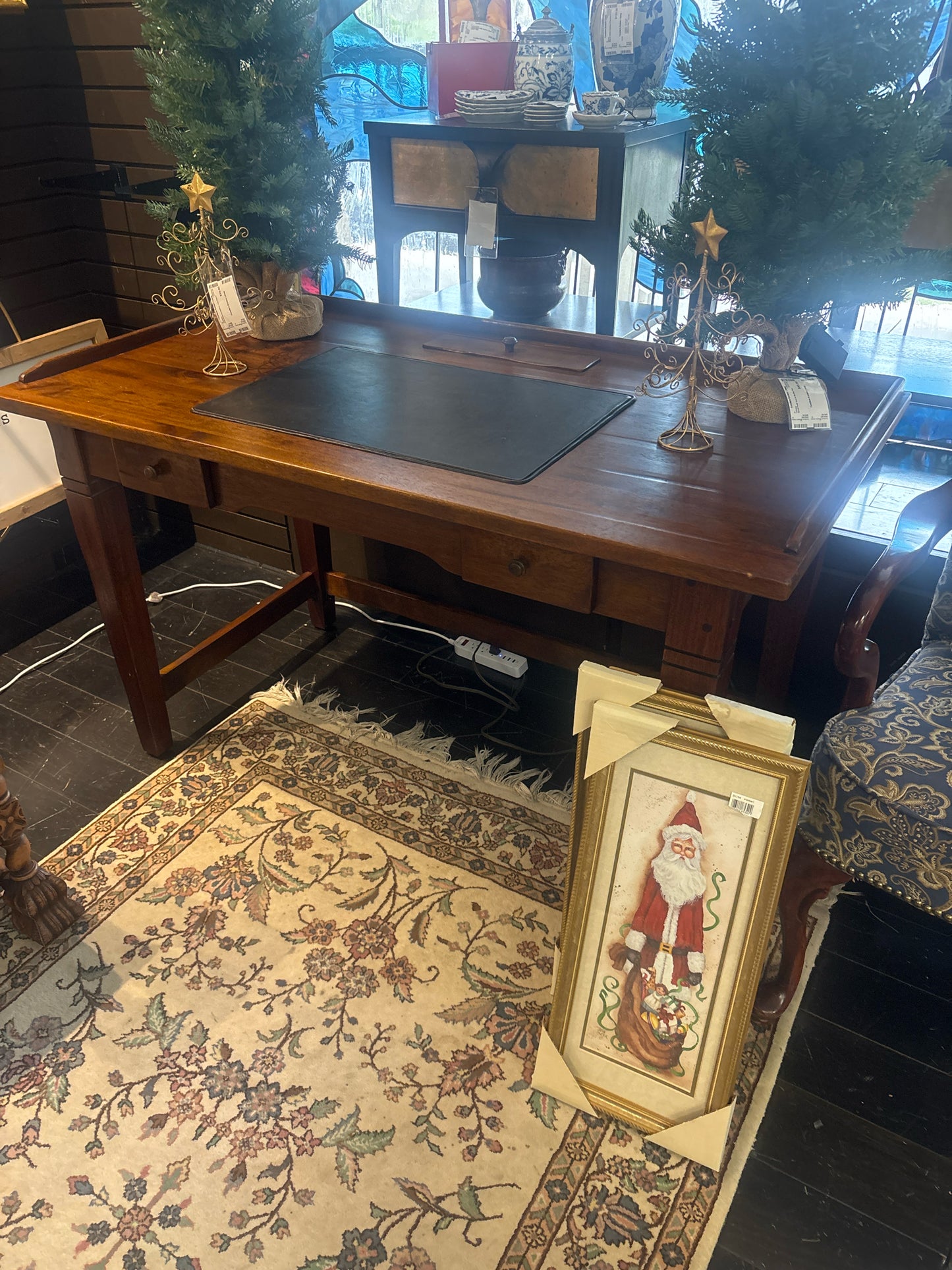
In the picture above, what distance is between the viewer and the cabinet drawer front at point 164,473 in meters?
1.66

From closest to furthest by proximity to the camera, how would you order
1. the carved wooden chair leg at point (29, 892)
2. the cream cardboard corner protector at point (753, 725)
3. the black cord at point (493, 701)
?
the cream cardboard corner protector at point (753, 725)
the carved wooden chair leg at point (29, 892)
the black cord at point (493, 701)

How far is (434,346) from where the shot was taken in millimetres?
1891

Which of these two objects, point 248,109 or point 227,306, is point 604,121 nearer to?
point 248,109

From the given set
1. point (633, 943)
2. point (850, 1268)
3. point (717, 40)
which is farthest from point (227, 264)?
point (850, 1268)

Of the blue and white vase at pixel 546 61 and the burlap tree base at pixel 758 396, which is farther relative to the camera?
the blue and white vase at pixel 546 61

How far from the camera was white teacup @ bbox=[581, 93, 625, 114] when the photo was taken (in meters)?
1.70

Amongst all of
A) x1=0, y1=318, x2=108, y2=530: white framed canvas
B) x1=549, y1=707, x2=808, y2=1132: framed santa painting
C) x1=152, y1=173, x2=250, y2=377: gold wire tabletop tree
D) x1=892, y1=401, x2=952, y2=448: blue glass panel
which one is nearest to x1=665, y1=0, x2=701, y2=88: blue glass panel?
x1=892, y1=401, x2=952, y2=448: blue glass panel

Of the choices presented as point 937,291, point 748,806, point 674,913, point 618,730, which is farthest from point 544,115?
point 674,913

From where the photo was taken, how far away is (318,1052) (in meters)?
1.49

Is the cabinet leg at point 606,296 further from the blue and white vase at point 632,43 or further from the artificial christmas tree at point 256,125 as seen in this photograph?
the artificial christmas tree at point 256,125

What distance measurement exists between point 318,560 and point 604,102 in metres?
1.26

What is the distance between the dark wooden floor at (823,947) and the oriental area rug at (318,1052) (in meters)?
0.07

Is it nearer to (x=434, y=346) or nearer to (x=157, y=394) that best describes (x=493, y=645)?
(x=434, y=346)

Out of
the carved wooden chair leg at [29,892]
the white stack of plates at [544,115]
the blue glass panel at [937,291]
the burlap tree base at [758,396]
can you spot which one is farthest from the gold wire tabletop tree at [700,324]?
the carved wooden chair leg at [29,892]
